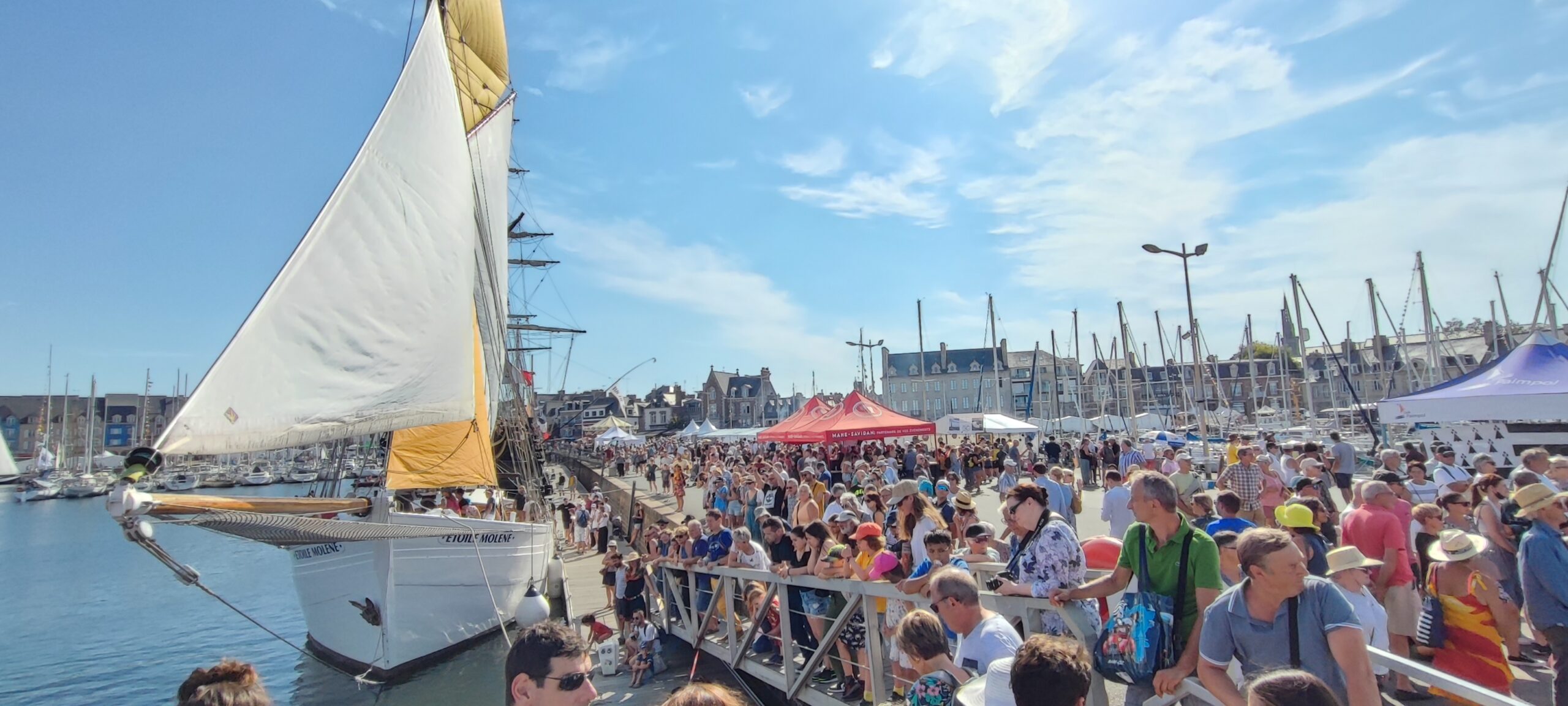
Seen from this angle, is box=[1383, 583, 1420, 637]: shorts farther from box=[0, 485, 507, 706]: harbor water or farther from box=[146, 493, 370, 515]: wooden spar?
box=[146, 493, 370, 515]: wooden spar

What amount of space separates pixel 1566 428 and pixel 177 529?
67.5 meters

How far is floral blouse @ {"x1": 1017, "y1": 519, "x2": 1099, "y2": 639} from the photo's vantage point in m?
4.06

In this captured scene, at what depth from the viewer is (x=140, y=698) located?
1427 cm

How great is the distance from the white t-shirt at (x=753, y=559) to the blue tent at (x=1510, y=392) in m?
13.6

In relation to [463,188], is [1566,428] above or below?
below

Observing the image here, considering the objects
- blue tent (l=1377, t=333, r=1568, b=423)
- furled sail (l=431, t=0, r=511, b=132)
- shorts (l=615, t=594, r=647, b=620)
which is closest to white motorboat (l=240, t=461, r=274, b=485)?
furled sail (l=431, t=0, r=511, b=132)

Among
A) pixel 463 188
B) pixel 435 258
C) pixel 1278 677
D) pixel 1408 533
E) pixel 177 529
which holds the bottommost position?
pixel 177 529

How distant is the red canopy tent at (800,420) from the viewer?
61.1ft

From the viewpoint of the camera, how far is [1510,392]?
13680 millimetres

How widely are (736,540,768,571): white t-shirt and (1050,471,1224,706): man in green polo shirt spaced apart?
5.46 metres

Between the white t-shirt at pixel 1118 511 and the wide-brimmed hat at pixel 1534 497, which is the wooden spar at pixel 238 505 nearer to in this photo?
the white t-shirt at pixel 1118 511

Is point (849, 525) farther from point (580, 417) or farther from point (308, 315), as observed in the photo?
point (580, 417)

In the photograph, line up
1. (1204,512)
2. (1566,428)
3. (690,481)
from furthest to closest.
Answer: (690,481) → (1566,428) → (1204,512)

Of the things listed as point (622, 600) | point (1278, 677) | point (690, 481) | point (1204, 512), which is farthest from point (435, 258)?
point (690, 481)
